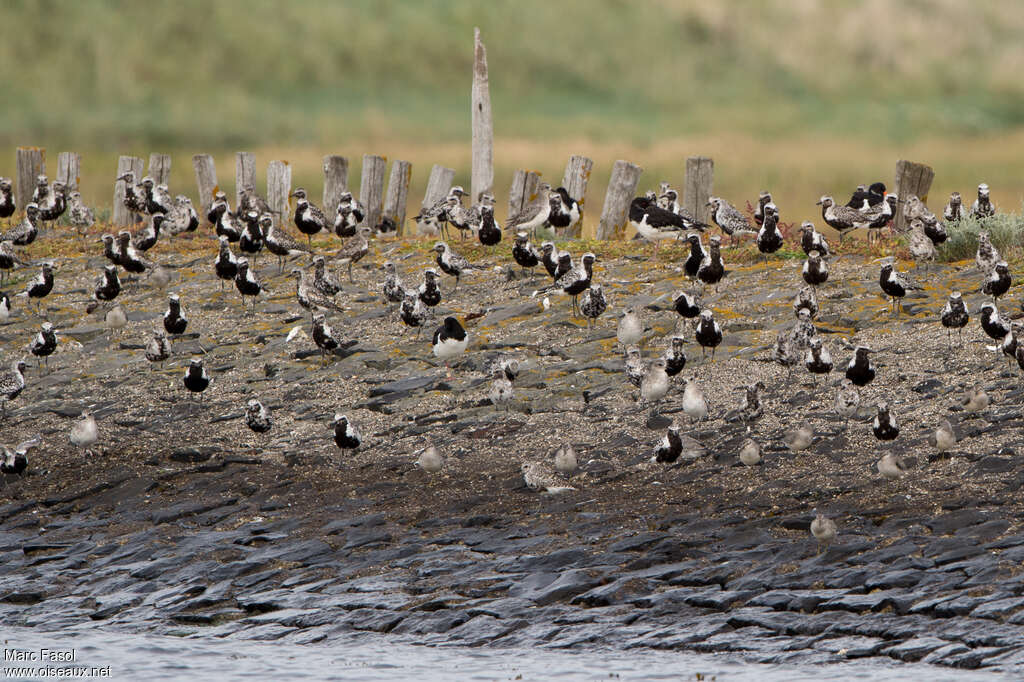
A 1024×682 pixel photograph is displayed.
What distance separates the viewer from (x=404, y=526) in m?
13.0

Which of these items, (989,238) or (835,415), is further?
(989,238)

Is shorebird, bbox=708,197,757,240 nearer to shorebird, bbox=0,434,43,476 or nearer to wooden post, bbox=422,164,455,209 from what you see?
wooden post, bbox=422,164,455,209

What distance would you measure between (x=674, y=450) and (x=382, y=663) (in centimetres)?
424

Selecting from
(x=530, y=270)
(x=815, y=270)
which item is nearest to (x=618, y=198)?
(x=530, y=270)

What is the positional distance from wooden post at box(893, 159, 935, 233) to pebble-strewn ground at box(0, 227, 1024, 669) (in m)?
1.78

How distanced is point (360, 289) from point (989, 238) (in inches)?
382

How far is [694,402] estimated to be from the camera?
583 inches

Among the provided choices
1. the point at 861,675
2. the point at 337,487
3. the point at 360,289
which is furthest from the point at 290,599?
the point at 360,289

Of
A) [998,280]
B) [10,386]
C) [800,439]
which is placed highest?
[998,280]

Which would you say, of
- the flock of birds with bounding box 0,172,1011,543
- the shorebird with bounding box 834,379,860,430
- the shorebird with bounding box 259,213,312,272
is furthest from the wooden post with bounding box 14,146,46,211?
the shorebird with bounding box 834,379,860,430

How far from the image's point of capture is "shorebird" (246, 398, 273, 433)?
15.6 m

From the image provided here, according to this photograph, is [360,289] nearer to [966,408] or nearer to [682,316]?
[682,316]

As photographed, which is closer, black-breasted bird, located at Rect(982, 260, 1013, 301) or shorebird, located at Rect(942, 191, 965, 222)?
black-breasted bird, located at Rect(982, 260, 1013, 301)

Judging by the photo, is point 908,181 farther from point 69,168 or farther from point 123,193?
point 69,168
